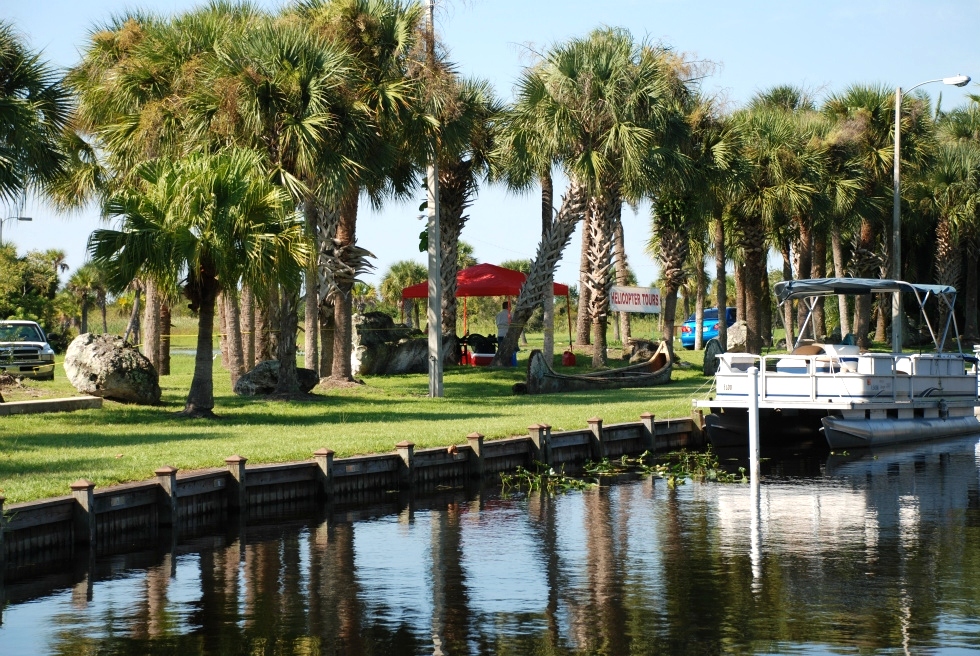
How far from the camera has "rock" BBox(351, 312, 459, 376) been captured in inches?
1425

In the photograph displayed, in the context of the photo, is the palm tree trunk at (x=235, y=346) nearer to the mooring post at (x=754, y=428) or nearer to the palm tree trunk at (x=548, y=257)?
the palm tree trunk at (x=548, y=257)

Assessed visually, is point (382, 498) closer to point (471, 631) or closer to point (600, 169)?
point (471, 631)

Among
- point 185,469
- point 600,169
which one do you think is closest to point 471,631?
point 185,469

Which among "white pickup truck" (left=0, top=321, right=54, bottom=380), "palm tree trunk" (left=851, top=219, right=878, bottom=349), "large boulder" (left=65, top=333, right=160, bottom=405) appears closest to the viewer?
"large boulder" (left=65, top=333, right=160, bottom=405)

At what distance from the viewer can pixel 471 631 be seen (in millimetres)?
10984

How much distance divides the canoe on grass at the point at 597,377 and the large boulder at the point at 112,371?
10.2 m

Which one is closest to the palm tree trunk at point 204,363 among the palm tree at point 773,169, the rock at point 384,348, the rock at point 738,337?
the rock at point 384,348

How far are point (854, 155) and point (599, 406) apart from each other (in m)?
20.1

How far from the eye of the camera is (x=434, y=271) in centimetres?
3036

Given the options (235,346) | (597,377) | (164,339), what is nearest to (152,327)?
(164,339)

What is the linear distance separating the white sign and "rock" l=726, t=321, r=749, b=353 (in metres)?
4.35

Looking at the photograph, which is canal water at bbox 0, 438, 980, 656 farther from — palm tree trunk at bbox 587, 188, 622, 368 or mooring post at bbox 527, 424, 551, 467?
palm tree trunk at bbox 587, 188, 622, 368

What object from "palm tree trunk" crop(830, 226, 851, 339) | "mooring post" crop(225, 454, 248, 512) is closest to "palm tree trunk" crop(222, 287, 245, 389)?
"mooring post" crop(225, 454, 248, 512)

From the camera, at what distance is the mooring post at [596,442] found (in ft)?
74.5
